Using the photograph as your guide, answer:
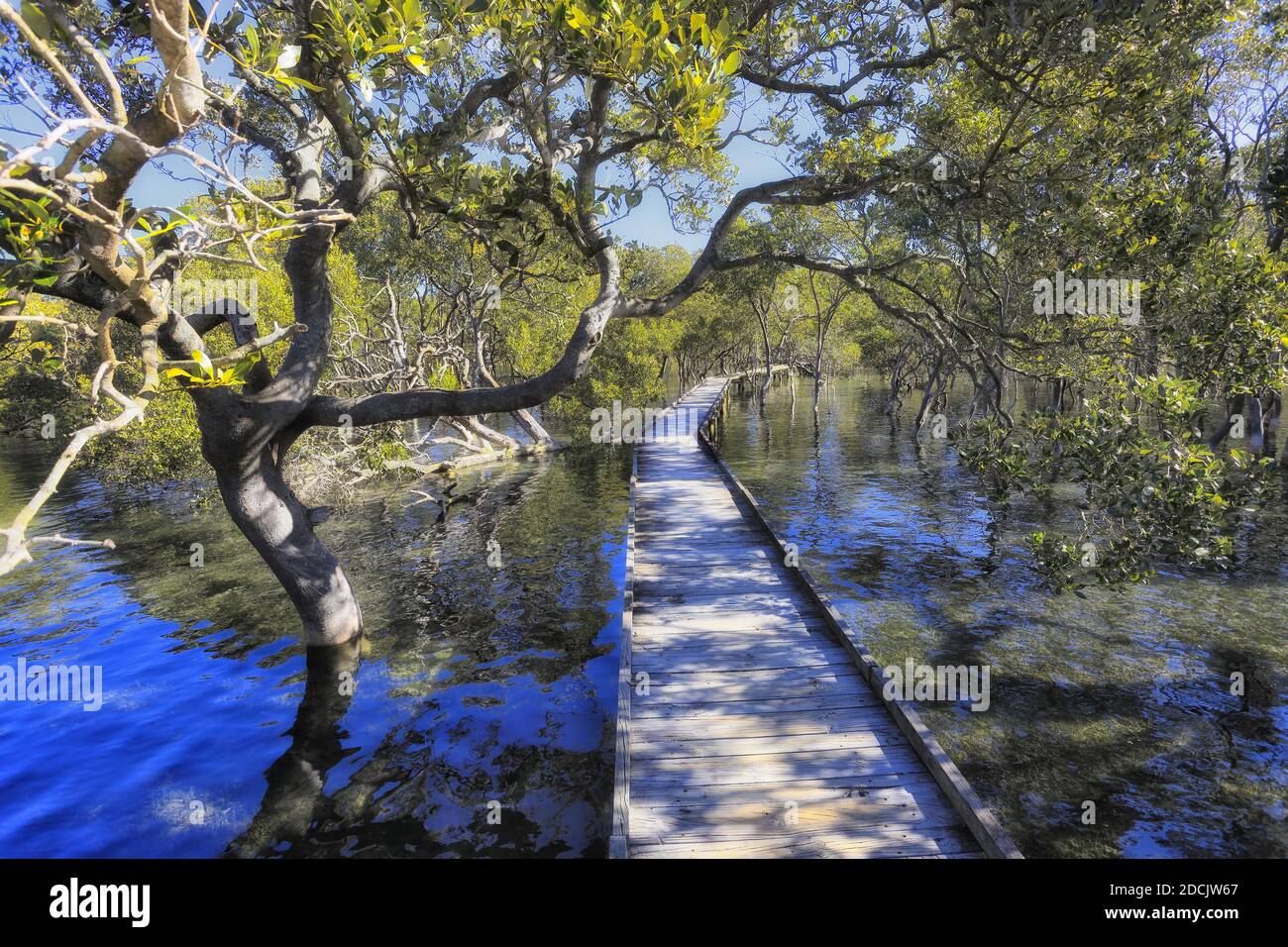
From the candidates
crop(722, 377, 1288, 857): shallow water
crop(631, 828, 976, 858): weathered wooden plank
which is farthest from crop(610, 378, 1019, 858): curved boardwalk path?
crop(722, 377, 1288, 857): shallow water

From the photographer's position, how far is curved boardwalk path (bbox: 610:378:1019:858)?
4551mm

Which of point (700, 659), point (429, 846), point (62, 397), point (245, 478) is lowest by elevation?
point (429, 846)

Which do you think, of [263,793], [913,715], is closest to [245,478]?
[263,793]

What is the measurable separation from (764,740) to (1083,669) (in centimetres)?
565

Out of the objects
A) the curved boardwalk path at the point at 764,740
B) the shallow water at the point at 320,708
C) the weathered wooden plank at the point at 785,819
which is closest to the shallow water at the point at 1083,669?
Result: the curved boardwalk path at the point at 764,740

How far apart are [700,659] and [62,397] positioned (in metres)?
24.6

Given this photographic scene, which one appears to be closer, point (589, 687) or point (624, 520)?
point (589, 687)

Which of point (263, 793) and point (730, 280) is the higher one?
point (730, 280)

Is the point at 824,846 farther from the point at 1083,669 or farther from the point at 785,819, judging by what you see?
the point at 1083,669

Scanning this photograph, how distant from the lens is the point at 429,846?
568 cm

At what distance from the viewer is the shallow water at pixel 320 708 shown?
19.7ft

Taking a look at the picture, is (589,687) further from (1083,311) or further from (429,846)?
(1083,311)

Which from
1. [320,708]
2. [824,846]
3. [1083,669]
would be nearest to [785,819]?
[824,846]

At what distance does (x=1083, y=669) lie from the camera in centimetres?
852
